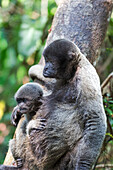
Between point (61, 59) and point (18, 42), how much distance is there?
4013 mm

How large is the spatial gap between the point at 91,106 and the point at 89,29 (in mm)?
1601

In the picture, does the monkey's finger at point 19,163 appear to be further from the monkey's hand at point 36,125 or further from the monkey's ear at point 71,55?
the monkey's ear at point 71,55

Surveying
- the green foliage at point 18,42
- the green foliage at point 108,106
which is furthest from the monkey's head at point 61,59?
the green foliage at point 18,42

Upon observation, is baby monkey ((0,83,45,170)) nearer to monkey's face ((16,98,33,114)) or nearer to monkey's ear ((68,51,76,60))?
monkey's face ((16,98,33,114))

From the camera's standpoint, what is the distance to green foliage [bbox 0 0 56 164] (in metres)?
6.50

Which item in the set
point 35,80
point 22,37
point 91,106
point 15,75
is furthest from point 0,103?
point 91,106

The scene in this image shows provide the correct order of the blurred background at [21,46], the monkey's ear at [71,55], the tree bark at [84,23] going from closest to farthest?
the monkey's ear at [71,55]
the tree bark at [84,23]
the blurred background at [21,46]

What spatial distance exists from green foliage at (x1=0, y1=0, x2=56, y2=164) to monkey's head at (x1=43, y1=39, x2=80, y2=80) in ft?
9.81

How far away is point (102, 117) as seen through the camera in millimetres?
2857

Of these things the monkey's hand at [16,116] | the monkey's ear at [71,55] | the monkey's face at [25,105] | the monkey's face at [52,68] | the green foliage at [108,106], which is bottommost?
the green foliage at [108,106]

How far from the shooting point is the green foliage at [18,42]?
Answer: 21.3 feet

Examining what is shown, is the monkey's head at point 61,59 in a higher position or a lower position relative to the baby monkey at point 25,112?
higher

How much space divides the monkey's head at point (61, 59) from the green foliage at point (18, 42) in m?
2.99

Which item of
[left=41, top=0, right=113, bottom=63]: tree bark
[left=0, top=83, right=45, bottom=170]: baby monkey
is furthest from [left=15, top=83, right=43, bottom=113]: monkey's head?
[left=41, top=0, right=113, bottom=63]: tree bark
